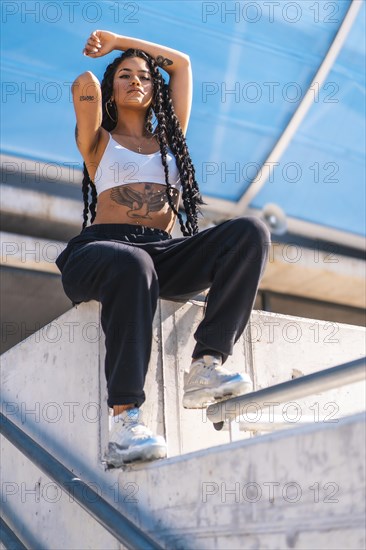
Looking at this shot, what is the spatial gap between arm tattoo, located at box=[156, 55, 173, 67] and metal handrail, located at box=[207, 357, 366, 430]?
176 cm

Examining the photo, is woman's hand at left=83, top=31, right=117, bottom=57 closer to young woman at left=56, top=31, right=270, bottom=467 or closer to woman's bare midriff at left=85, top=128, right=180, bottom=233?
young woman at left=56, top=31, right=270, bottom=467

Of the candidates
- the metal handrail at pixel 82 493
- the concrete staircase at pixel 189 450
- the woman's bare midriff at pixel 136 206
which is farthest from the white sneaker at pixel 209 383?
the woman's bare midriff at pixel 136 206

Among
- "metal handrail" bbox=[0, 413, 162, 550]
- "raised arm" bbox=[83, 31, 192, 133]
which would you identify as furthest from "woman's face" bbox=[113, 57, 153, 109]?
"metal handrail" bbox=[0, 413, 162, 550]

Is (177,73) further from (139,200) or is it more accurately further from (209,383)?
(209,383)

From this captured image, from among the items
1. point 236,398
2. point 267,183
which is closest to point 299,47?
point 267,183

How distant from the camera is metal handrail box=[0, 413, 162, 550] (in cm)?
261

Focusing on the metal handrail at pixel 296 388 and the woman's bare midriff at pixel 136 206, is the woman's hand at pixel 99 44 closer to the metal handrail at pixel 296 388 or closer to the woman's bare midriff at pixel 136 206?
the woman's bare midriff at pixel 136 206

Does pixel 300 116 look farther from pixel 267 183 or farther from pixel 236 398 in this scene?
pixel 236 398

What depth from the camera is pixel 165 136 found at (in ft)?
12.6

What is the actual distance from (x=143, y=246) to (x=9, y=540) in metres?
1.20

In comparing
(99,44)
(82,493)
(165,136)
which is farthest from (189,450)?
(99,44)

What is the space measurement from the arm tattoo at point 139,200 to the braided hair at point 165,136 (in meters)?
0.06

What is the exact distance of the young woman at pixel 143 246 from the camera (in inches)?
114

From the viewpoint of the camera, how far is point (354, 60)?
294 inches
